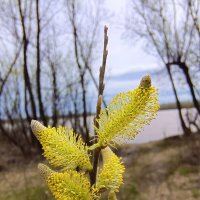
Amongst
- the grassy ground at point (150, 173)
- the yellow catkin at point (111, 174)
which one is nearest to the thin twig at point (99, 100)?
the yellow catkin at point (111, 174)

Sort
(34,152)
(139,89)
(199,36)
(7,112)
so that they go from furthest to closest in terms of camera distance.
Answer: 1. (7,112)
2. (34,152)
3. (199,36)
4. (139,89)

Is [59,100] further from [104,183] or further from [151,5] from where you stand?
[104,183]

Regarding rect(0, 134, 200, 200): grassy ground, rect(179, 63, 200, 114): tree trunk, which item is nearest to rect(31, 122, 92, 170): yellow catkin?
rect(0, 134, 200, 200): grassy ground

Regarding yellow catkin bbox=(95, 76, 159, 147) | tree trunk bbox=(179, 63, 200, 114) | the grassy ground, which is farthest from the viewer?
tree trunk bbox=(179, 63, 200, 114)

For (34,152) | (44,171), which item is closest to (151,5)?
(34,152)

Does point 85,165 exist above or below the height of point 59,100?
below

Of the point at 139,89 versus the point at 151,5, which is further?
the point at 151,5

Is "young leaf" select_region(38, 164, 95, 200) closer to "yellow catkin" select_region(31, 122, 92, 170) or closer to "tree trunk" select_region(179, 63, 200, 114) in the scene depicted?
"yellow catkin" select_region(31, 122, 92, 170)
